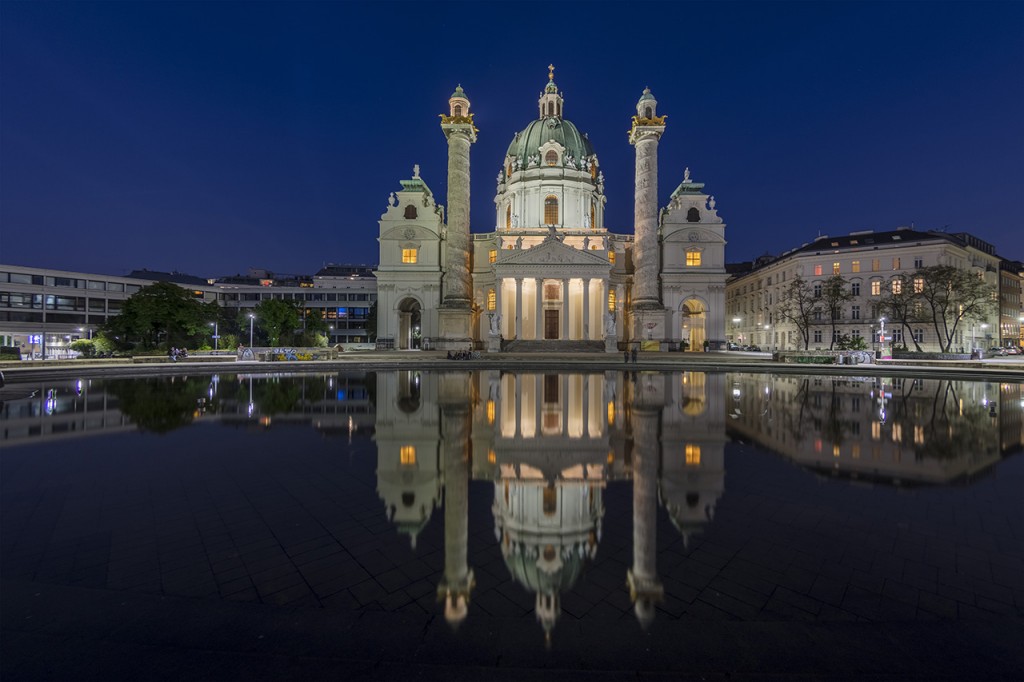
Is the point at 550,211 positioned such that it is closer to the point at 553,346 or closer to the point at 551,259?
the point at 551,259

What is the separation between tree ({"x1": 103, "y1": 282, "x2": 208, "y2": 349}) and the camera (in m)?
44.2

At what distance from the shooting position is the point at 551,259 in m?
52.6

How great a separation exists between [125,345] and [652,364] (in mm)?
50405

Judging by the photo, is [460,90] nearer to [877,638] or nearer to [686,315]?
Answer: [686,315]

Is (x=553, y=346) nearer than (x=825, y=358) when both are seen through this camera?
No

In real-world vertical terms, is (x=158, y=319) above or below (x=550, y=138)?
below

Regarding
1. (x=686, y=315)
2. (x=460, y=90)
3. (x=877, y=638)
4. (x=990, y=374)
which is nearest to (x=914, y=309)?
(x=686, y=315)

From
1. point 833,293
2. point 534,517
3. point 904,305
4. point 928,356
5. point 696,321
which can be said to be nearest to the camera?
point 534,517

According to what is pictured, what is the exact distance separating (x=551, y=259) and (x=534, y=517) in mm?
48134

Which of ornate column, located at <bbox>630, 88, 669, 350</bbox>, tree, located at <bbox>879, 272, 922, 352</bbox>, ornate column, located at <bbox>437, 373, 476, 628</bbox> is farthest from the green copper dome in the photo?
ornate column, located at <bbox>437, 373, 476, 628</bbox>

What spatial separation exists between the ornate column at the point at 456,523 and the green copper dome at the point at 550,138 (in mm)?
62329

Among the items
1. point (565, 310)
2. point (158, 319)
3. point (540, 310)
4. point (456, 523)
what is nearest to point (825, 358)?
point (565, 310)

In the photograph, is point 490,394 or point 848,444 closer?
point 848,444

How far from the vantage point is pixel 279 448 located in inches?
380
